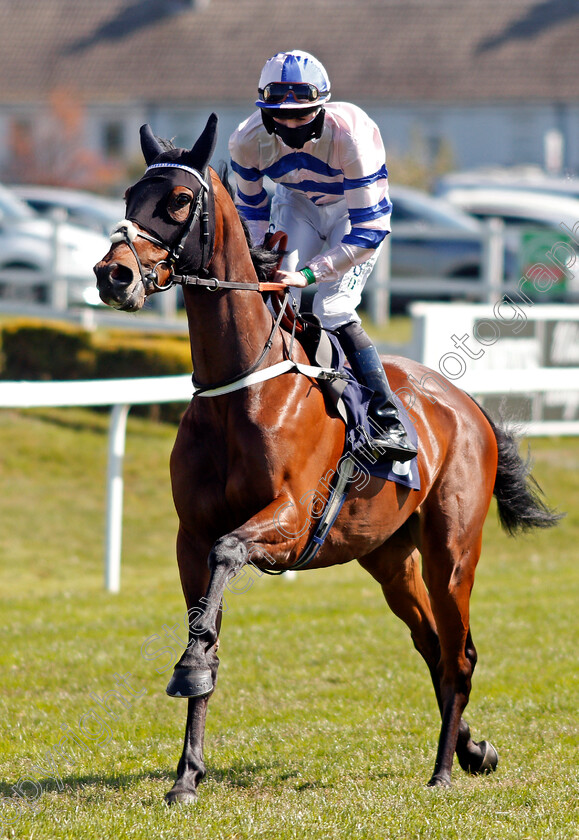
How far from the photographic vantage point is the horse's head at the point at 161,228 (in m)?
3.49

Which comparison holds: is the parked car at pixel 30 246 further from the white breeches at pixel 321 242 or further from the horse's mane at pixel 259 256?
the horse's mane at pixel 259 256

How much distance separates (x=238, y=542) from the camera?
3.66 meters

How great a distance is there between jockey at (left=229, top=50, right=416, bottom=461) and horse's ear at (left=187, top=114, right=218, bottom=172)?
502 millimetres

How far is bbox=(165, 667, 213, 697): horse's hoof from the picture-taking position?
354cm

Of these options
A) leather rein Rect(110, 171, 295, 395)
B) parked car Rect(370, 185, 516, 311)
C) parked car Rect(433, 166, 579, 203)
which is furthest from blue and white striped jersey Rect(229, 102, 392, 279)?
parked car Rect(433, 166, 579, 203)

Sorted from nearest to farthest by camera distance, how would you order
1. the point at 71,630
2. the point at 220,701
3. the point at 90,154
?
the point at 220,701 → the point at 71,630 → the point at 90,154

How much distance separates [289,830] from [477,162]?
36548mm

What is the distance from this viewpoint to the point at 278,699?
5418 mm

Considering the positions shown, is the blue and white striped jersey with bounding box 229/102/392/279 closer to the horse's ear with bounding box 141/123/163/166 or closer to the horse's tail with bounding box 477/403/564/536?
the horse's ear with bounding box 141/123/163/166

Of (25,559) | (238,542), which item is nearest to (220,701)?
(238,542)

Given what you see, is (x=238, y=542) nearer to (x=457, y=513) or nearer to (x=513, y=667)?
(x=457, y=513)

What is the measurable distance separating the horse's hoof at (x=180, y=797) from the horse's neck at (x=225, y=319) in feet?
4.55

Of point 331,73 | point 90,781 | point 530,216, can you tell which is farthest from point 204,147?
point 331,73

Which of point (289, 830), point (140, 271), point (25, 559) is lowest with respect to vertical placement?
point (25, 559)
